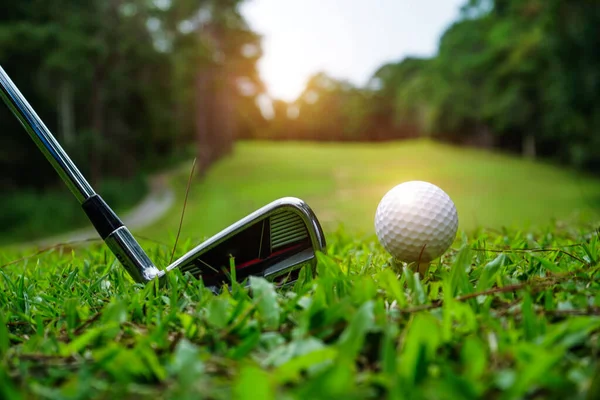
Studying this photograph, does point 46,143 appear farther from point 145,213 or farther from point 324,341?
point 145,213

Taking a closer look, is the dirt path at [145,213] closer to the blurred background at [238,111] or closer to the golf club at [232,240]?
the blurred background at [238,111]

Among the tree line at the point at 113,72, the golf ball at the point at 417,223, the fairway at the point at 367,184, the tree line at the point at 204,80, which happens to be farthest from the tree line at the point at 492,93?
the golf ball at the point at 417,223

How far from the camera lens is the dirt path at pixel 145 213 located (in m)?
9.91

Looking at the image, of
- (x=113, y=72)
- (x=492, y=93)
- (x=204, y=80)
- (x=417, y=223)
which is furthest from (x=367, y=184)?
(x=417, y=223)

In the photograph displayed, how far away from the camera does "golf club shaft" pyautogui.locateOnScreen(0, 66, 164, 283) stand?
136 cm

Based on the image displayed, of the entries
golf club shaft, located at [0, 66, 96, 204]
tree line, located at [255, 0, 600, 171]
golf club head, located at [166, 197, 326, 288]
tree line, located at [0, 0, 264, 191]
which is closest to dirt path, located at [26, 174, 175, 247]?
tree line, located at [0, 0, 264, 191]

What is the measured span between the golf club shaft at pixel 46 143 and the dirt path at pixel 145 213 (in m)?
7.70

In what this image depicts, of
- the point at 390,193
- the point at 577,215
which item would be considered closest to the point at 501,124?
the point at 577,215

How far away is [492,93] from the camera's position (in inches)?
1017

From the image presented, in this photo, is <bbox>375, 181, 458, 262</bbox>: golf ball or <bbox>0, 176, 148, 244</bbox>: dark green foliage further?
<bbox>0, 176, 148, 244</bbox>: dark green foliage

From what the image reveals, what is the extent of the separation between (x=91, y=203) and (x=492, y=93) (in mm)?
27241

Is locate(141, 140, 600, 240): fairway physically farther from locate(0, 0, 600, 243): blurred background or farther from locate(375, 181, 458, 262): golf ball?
locate(375, 181, 458, 262): golf ball

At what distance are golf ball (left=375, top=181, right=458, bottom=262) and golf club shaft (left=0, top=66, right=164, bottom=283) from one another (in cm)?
68

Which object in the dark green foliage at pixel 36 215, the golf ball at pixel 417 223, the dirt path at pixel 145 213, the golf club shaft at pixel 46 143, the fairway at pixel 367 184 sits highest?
the golf club shaft at pixel 46 143
